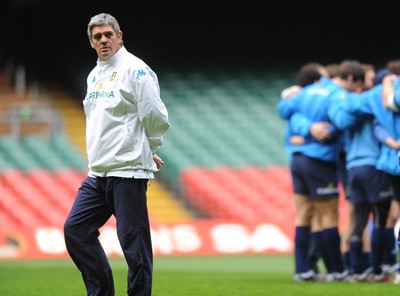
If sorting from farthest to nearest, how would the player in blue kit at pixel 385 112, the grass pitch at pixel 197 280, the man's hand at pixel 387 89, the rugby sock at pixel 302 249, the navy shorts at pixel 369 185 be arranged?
the rugby sock at pixel 302 249 → the navy shorts at pixel 369 185 → the player in blue kit at pixel 385 112 → the man's hand at pixel 387 89 → the grass pitch at pixel 197 280

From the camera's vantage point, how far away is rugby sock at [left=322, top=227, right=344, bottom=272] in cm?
985

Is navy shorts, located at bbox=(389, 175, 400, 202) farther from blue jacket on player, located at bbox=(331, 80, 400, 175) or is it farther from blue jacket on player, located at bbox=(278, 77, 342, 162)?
blue jacket on player, located at bbox=(278, 77, 342, 162)

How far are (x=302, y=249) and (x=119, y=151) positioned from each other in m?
3.84

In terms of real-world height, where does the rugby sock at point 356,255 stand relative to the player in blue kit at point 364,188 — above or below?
below

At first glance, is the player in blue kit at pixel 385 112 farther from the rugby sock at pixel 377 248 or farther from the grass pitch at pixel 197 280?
the grass pitch at pixel 197 280

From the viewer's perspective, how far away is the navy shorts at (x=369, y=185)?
9.65 m

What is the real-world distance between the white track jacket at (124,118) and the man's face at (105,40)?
0.16ft

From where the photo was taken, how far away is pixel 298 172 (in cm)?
1009

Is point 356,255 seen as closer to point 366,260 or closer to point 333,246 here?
point 333,246

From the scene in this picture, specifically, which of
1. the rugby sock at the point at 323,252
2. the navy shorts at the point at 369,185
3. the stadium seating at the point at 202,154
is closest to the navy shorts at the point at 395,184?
the navy shorts at the point at 369,185

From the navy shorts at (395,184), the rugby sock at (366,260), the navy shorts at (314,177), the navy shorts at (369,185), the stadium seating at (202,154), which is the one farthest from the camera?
the stadium seating at (202,154)

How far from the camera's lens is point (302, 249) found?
32.8 feet

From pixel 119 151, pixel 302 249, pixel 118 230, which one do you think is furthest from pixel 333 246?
pixel 119 151

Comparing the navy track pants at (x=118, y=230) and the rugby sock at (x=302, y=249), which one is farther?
the rugby sock at (x=302, y=249)
